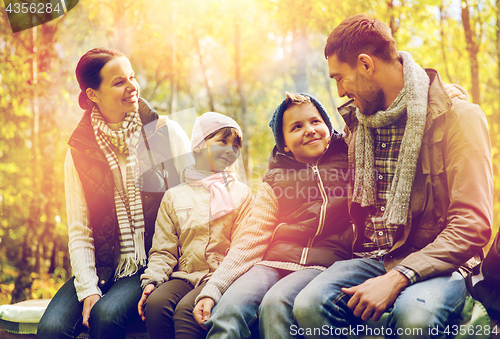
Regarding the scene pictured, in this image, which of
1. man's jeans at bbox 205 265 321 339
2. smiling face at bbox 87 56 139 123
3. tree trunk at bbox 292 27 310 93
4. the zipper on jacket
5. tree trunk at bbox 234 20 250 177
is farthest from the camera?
tree trunk at bbox 234 20 250 177

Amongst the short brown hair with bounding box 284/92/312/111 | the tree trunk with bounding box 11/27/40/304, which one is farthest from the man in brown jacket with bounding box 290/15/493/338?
the tree trunk with bounding box 11/27/40/304

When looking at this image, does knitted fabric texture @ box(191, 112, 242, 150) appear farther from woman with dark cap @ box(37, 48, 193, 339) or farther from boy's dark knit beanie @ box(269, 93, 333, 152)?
boy's dark knit beanie @ box(269, 93, 333, 152)

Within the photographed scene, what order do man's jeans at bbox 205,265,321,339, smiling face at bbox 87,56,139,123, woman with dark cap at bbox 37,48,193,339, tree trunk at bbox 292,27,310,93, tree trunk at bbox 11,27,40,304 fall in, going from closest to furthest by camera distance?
man's jeans at bbox 205,265,321,339 < woman with dark cap at bbox 37,48,193,339 < smiling face at bbox 87,56,139,123 < tree trunk at bbox 11,27,40,304 < tree trunk at bbox 292,27,310,93

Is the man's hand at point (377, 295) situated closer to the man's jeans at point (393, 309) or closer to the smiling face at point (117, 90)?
the man's jeans at point (393, 309)

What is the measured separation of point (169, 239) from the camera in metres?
2.35

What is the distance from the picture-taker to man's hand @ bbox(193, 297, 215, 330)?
1.88 m

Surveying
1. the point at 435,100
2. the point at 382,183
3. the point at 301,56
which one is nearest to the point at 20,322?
the point at 382,183

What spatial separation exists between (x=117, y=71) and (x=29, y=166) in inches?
130

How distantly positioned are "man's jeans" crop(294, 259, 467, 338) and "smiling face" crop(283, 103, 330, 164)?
72 centimetres

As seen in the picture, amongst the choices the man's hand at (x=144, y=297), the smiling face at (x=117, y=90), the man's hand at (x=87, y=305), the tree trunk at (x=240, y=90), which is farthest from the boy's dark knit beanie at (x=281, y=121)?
the tree trunk at (x=240, y=90)

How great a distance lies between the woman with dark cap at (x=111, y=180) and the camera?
238 cm

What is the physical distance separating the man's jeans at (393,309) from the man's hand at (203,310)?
0.45 metres

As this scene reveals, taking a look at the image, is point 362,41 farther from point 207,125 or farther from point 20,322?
point 20,322

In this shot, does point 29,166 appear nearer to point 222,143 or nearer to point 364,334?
point 222,143
